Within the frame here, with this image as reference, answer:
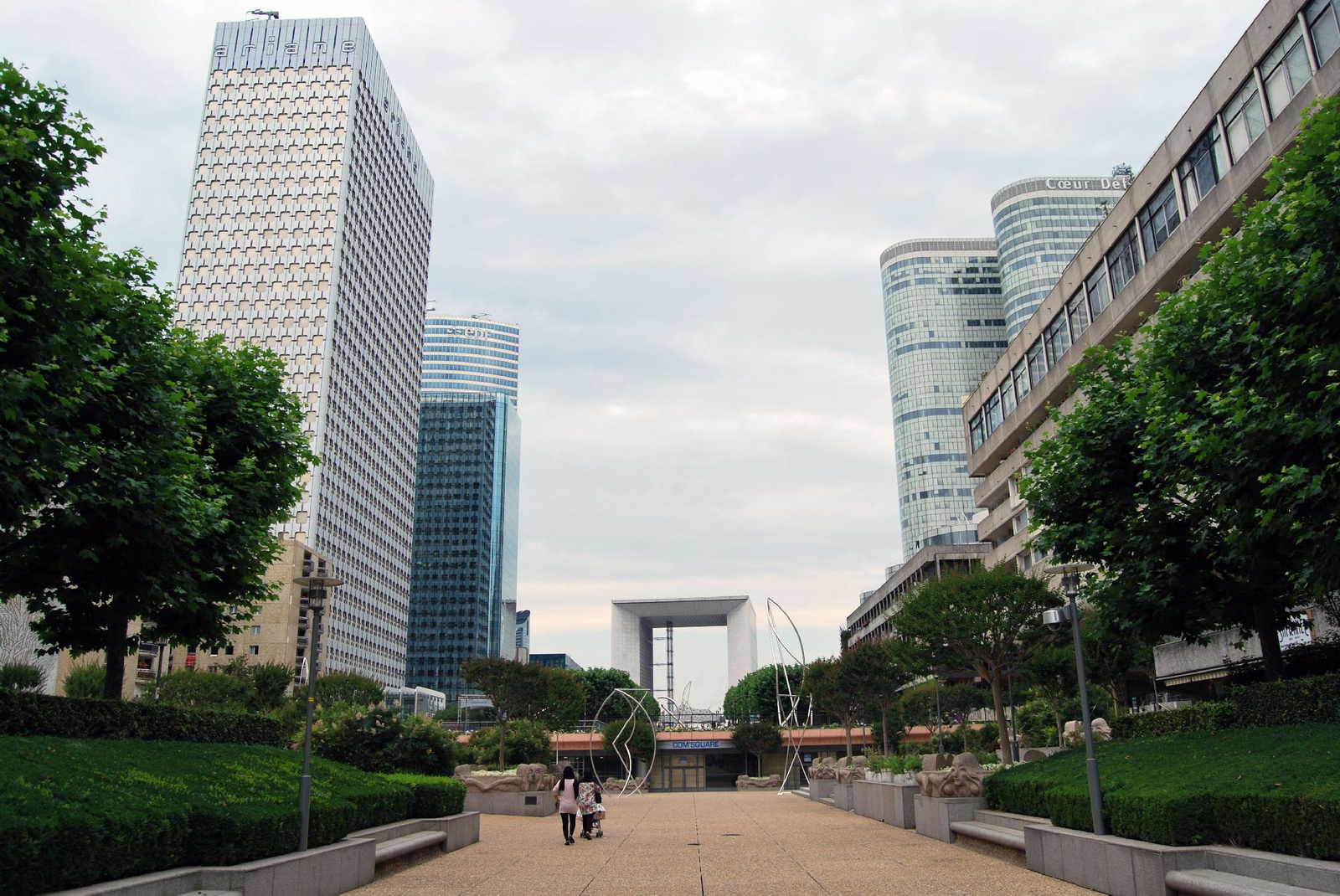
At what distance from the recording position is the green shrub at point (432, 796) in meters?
21.0

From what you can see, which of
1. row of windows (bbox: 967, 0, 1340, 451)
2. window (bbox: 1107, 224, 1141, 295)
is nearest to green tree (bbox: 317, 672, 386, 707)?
row of windows (bbox: 967, 0, 1340, 451)

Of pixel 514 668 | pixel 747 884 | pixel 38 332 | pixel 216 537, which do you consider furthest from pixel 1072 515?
pixel 514 668

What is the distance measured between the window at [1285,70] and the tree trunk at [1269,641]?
17696mm

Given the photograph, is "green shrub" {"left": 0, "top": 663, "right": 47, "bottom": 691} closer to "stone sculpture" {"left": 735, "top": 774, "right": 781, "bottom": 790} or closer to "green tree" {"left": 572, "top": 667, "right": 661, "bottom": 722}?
"stone sculpture" {"left": 735, "top": 774, "right": 781, "bottom": 790}

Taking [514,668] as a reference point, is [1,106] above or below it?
above

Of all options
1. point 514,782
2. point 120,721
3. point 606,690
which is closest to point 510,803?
point 514,782

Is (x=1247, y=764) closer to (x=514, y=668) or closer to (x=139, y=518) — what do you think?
(x=139, y=518)

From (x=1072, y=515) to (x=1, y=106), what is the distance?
910 inches

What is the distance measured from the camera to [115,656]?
20828 millimetres

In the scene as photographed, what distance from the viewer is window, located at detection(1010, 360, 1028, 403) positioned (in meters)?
58.7

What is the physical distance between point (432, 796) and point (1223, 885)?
52.3ft

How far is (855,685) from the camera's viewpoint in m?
50.1

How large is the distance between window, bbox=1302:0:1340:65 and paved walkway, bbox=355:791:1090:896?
25.4 metres

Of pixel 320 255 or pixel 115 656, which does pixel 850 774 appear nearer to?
pixel 115 656
